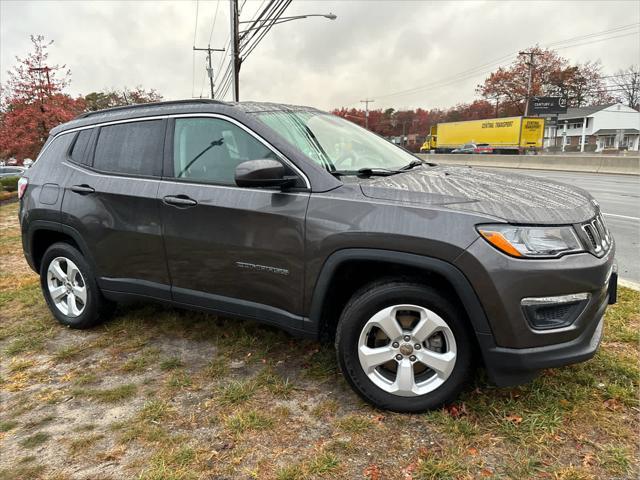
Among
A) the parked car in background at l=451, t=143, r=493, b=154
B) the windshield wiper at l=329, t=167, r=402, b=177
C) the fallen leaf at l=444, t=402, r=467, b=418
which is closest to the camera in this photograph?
the fallen leaf at l=444, t=402, r=467, b=418

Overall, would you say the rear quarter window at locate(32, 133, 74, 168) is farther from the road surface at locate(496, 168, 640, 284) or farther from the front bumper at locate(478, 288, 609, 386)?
the road surface at locate(496, 168, 640, 284)

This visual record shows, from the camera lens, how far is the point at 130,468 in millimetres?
2254

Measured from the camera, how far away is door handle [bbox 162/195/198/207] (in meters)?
3.06

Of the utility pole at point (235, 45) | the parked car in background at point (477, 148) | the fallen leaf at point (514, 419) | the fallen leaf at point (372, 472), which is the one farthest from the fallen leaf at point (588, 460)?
the parked car in background at point (477, 148)

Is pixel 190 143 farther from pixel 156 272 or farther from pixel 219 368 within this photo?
pixel 219 368

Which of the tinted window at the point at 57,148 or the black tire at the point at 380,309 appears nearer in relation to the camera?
the black tire at the point at 380,309

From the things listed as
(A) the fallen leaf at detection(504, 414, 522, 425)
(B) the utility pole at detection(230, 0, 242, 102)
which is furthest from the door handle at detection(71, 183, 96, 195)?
(B) the utility pole at detection(230, 0, 242, 102)

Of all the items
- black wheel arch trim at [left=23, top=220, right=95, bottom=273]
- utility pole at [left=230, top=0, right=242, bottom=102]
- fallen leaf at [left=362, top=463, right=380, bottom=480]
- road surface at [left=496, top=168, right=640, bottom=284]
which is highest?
utility pole at [left=230, top=0, right=242, bottom=102]

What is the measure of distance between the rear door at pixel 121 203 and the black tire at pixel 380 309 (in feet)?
4.78

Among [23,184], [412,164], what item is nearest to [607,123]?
[412,164]

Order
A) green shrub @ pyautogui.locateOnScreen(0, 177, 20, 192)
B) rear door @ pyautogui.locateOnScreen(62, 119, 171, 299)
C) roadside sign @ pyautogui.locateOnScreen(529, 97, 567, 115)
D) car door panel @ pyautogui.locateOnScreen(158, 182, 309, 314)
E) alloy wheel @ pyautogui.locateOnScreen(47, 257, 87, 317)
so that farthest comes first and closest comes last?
roadside sign @ pyautogui.locateOnScreen(529, 97, 567, 115) < green shrub @ pyautogui.locateOnScreen(0, 177, 20, 192) < alloy wheel @ pyautogui.locateOnScreen(47, 257, 87, 317) < rear door @ pyautogui.locateOnScreen(62, 119, 171, 299) < car door panel @ pyautogui.locateOnScreen(158, 182, 309, 314)

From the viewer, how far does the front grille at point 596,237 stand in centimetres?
236

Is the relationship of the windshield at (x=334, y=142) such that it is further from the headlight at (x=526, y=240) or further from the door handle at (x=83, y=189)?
the door handle at (x=83, y=189)

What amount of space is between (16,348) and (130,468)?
2039mm
